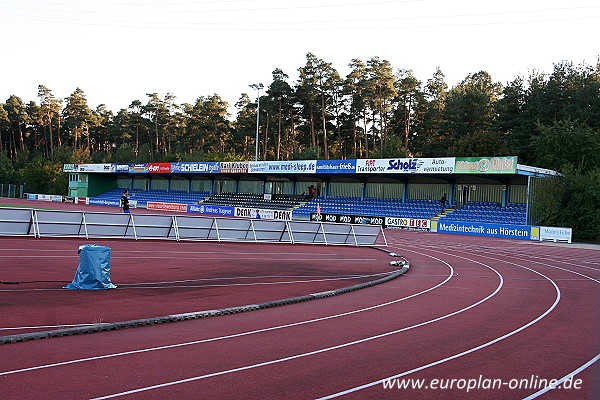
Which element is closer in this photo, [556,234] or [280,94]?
[556,234]

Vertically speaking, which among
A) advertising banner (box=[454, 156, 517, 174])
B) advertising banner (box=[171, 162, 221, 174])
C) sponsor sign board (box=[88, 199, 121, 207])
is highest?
advertising banner (box=[454, 156, 517, 174])

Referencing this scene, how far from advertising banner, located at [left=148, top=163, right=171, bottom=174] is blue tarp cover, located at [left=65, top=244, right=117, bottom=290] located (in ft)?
181

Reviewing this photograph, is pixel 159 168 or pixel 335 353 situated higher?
pixel 159 168

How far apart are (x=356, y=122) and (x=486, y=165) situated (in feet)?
150

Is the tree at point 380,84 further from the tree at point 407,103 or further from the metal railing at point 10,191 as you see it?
the metal railing at point 10,191

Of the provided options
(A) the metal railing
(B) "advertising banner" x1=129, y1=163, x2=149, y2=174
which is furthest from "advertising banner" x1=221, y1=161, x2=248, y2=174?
(A) the metal railing

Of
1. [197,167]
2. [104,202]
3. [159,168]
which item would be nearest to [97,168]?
[104,202]

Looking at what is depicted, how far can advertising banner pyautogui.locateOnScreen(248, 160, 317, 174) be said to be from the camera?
170ft

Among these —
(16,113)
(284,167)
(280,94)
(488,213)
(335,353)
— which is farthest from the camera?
(16,113)

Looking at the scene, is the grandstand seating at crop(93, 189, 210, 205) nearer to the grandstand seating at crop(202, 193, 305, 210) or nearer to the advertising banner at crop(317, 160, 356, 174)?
the grandstand seating at crop(202, 193, 305, 210)

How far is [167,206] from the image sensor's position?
6131 centimetres

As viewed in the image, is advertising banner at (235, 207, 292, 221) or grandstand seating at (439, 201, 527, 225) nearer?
grandstand seating at (439, 201, 527, 225)

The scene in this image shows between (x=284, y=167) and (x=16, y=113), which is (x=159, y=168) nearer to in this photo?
(x=284, y=167)

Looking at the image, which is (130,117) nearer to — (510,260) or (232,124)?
(232,124)
